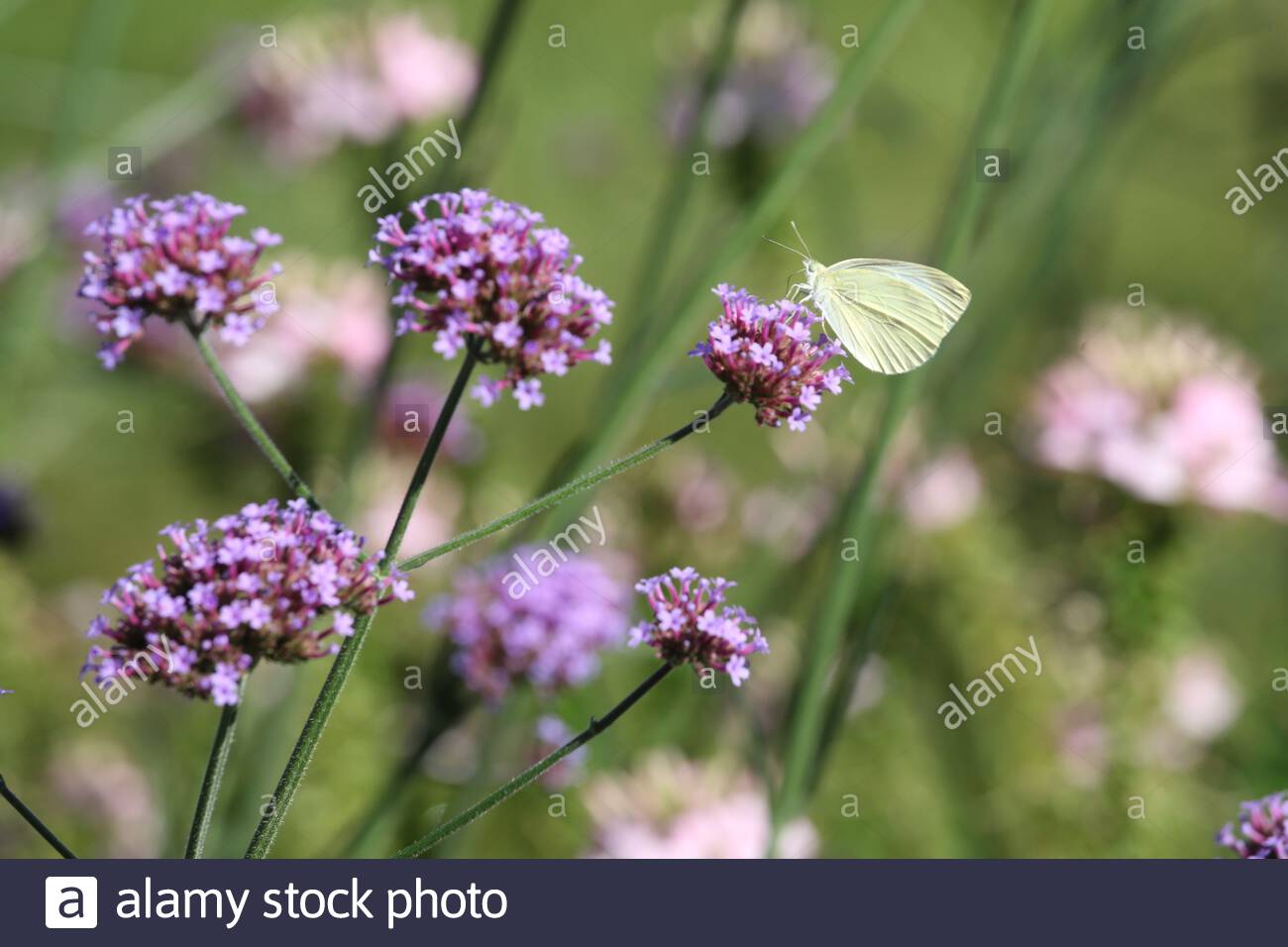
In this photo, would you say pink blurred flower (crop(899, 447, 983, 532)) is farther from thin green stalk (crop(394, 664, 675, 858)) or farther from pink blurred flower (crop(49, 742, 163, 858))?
thin green stalk (crop(394, 664, 675, 858))

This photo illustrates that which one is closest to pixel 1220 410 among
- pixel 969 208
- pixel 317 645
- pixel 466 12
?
pixel 969 208

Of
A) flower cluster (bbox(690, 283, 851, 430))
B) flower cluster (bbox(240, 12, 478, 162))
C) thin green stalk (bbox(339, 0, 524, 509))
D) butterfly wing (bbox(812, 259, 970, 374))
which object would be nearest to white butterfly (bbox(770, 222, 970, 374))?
butterfly wing (bbox(812, 259, 970, 374))

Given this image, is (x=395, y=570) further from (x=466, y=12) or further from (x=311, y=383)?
(x=466, y=12)

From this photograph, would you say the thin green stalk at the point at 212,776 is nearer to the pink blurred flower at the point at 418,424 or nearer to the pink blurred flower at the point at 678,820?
the pink blurred flower at the point at 678,820

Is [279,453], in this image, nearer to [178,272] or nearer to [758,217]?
[178,272]

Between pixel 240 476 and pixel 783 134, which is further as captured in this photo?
pixel 783 134
